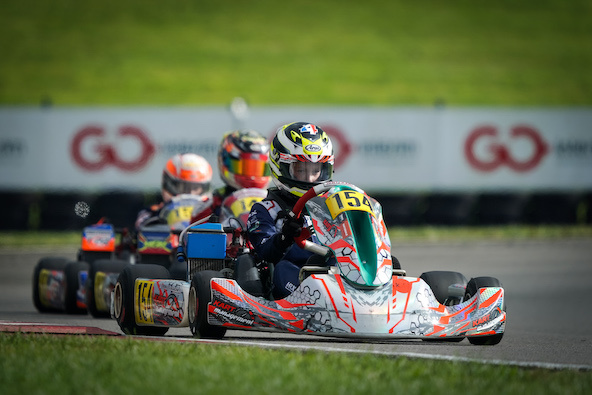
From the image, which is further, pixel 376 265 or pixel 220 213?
pixel 220 213

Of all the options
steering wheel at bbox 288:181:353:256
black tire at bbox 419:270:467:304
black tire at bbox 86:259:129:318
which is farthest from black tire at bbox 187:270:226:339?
black tire at bbox 86:259:129:318

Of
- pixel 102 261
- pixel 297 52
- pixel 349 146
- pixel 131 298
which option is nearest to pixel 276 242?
pixel 131 298

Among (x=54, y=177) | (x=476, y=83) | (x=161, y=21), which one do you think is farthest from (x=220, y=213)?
(x=161, y=21)

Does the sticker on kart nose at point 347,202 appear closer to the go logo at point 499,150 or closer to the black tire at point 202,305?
the black tire at point 202,305

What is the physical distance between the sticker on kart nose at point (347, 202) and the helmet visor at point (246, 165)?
365 centimetres

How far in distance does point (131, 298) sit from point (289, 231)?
1264 millimetres

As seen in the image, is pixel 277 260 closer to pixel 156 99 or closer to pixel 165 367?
pixel 165 367

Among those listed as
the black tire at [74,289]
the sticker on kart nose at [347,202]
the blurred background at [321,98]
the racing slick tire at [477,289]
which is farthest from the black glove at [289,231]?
the blurred background at [321,98]

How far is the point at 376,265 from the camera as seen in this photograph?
6438 mm

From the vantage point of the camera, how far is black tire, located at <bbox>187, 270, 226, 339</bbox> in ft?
22.2

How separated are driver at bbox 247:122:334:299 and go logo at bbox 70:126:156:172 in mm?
13858

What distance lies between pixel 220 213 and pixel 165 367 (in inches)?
175

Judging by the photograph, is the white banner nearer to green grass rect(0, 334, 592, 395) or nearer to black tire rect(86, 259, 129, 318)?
black tire rect(86, 259, 129, 318)

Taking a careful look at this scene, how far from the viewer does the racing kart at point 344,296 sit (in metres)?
6.31
